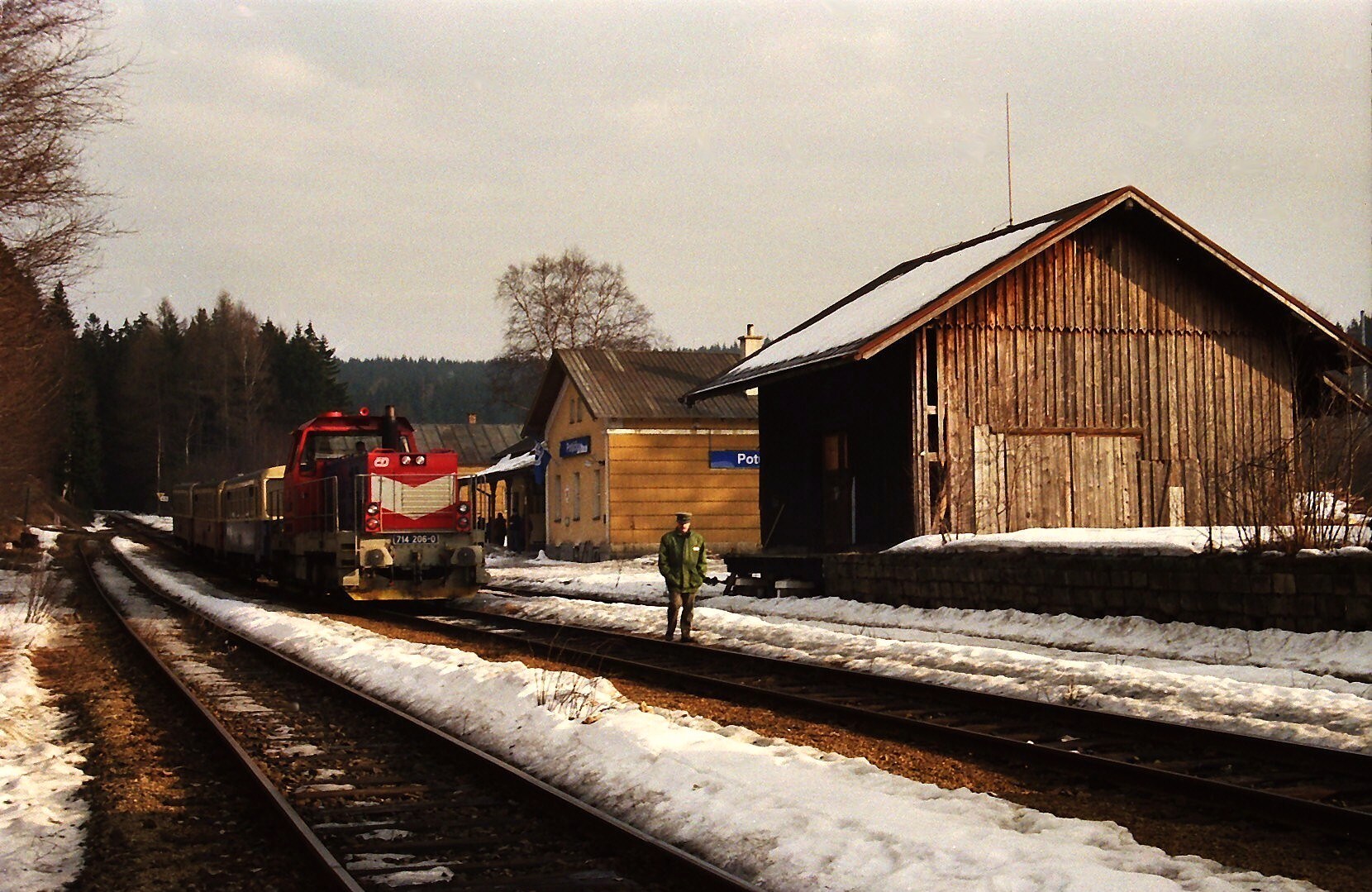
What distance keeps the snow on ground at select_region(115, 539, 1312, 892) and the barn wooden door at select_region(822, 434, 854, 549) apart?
13267mm

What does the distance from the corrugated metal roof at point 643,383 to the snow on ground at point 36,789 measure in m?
23.2

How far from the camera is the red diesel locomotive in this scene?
21.1 metres

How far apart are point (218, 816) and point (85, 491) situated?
4626 inches

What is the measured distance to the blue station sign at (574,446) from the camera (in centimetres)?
3825

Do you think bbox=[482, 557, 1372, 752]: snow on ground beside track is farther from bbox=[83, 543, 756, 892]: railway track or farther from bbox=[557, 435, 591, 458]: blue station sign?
bbox=[557, 435, 591, 458]: blue station sign

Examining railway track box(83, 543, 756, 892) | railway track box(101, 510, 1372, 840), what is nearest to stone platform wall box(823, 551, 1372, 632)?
railway track box(101, 510, 1372, 840)

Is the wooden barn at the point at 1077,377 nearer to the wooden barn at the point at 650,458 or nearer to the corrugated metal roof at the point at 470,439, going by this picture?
the wooden barn at the point at 650,458

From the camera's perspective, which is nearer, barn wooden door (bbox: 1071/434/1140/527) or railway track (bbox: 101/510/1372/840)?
railway track (bbox: 101/510/1372/840)

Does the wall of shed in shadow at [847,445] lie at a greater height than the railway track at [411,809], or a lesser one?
greater

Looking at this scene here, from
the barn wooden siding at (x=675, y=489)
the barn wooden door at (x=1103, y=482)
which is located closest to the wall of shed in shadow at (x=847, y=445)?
the barn wooden door at (x=1103, y=482)

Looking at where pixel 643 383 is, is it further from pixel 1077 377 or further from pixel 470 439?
pixel 470 439

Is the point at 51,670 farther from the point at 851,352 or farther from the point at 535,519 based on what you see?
the point at 535,519

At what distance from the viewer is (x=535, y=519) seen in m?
46.1

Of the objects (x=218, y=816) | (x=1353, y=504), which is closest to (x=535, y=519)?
(x=1353, y=504)
